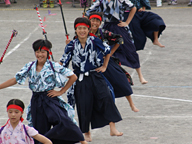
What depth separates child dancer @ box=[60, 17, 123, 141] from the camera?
6.52 metres

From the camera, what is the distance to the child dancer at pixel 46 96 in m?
5.73

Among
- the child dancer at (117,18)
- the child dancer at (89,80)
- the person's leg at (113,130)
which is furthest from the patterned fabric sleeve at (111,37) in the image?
the person's leg at (113,130)

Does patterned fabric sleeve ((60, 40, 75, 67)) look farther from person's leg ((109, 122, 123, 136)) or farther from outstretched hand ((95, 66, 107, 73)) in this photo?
person's leg ((109, 122, 123, 136))

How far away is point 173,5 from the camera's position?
1819cm

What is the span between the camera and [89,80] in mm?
6602

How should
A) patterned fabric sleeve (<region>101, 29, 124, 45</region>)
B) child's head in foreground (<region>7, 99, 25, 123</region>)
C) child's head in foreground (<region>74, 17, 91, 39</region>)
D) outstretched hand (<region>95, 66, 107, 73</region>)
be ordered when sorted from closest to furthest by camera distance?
child's head in foreground (<region>7, 99, 25, 123</region>), child's head in foreground (<region>74, 17, 91, 39</region>), outstretched hand (<region>95, 66, 107, 73</region>), patterned fabric sleeve (<region>101, 29, 124, 45</region>)

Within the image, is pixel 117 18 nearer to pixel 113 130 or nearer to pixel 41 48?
pixel 113 130

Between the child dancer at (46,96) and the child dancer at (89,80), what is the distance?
0.73m

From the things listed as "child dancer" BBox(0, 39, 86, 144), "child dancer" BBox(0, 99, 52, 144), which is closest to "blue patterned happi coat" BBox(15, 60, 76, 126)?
"child dancer" BBox(0, 39, 86, 144)

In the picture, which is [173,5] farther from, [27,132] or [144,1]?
[27,132]

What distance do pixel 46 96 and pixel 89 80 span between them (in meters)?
0.96

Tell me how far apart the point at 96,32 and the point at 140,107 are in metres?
1.68

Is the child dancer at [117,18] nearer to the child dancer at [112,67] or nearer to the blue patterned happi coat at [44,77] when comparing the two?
the child dancer at [112,67]

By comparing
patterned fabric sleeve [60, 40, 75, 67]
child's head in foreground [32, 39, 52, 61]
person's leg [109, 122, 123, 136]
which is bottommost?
person's leg [109, 122, 123, 136]
